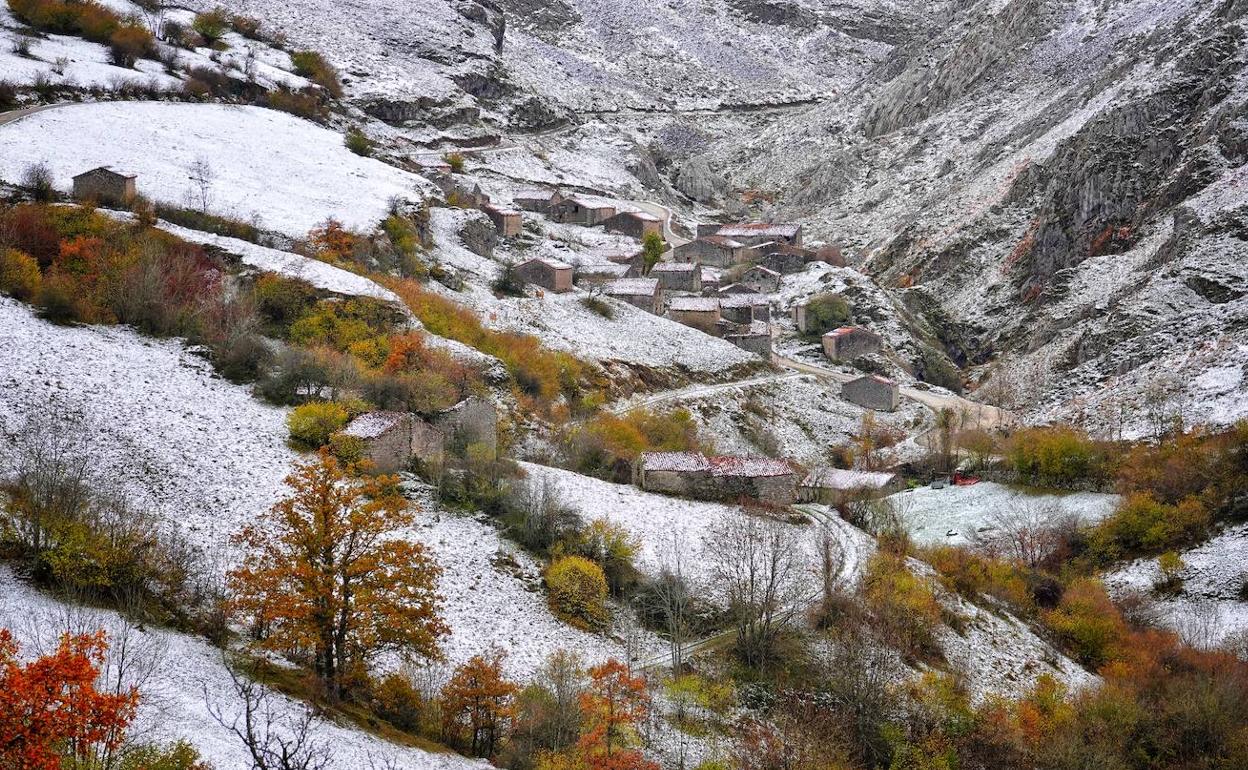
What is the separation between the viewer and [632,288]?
69.4 meters

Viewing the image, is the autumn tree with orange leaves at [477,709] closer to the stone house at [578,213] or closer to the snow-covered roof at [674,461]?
the snow-covered roof at [674,461]

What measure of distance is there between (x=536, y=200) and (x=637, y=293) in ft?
68.1

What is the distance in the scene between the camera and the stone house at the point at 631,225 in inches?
3415

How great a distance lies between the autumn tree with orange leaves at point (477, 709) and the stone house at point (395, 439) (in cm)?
1148

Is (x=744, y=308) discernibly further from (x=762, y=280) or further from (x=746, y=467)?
→ (x=746, y=467)

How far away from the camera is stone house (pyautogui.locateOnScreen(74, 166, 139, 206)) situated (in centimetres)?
4831

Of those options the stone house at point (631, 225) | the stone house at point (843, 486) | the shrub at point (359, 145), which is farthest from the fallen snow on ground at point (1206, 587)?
the shrub at point (359, 145)

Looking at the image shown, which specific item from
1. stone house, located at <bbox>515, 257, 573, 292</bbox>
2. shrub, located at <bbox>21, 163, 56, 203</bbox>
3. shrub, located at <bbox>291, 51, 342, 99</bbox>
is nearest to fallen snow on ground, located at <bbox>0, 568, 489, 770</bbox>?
shrub, located at <bbox>21, 163, 56, 203</bbox>

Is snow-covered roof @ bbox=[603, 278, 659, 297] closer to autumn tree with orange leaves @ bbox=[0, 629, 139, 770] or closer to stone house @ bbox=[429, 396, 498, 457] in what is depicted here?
stone house @ bbox=[429, 396, 498, 457]

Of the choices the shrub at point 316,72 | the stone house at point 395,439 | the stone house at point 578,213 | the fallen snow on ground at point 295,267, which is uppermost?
the shrub at point 316,72

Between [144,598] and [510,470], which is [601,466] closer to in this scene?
[510,470]

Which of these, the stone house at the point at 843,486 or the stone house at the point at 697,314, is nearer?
the stone house at the point at 843,486

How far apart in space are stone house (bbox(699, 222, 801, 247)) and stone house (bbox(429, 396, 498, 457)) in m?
52.3

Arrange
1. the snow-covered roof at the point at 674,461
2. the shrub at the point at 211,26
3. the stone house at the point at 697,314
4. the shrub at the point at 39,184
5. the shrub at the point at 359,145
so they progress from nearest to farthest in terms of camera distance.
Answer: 1. the snow-covered roof at the point at 674,461
2. the shrub at the point at 39,184
3. the stone house at the point at 697,314
4. the shrub at the point at 359,145
5. the shrub at the point at 211,26
